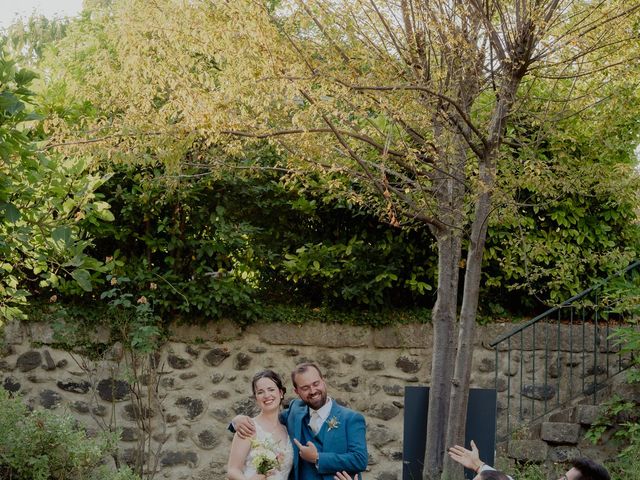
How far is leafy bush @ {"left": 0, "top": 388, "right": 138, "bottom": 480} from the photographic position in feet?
18.8

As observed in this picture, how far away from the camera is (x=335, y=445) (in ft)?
15.1

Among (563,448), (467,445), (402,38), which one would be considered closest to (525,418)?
(563,448)

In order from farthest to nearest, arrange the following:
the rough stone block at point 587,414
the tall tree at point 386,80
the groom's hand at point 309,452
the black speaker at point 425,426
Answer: the rough stone block at point 587,414
the black speaker at point 425,426
the tall tree at point 386,80
the groom's hand at point 309,452

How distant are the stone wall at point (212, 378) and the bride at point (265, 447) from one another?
2928 mm

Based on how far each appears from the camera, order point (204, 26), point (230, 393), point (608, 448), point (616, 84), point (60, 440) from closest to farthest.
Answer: point (204, 26), point (60, 440), point (616, 84), point (608, 448), point (230, 393)

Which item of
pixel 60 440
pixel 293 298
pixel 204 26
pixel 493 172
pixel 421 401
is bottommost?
pixel 60 440

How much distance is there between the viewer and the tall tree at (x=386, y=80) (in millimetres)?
5234

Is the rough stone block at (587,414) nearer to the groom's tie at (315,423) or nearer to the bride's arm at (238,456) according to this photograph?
the groom's tie at (315,423)

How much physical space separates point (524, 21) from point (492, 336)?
315 centimetres

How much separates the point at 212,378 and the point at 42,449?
205 centimetres

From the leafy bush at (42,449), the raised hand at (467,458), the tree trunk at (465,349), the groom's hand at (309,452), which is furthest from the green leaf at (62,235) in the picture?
the tree trunk at (465,349)

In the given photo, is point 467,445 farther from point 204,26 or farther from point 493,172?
point 204,26

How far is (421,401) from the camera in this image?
6266 mm

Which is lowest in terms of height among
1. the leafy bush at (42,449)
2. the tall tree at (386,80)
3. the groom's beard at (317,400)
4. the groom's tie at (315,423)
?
the leafy bush at (42,449)
